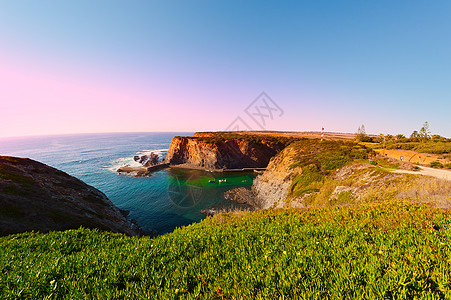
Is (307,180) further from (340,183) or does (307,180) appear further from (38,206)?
(38,206)

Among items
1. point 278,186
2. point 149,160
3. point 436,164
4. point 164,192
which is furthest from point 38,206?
point 149,160

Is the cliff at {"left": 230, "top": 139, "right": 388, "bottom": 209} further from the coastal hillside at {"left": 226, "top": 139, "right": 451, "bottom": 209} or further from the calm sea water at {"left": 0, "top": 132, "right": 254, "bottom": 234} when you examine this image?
the calm sea water at {"left": 0, "top": 132, "right": 254, "bottom": 234}

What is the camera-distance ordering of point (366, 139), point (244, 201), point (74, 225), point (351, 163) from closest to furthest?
point (74, 225)
point (351, 163)
point (244, 201)
point (366, 139)

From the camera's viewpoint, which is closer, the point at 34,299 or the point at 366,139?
the point at 34,299

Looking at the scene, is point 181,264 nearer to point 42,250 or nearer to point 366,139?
point 42,250

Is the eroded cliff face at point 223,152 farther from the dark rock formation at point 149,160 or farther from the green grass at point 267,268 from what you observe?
the green grass at point 267,268

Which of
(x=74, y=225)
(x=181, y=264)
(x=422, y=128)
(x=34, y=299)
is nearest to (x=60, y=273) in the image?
(x=34, y=299)
